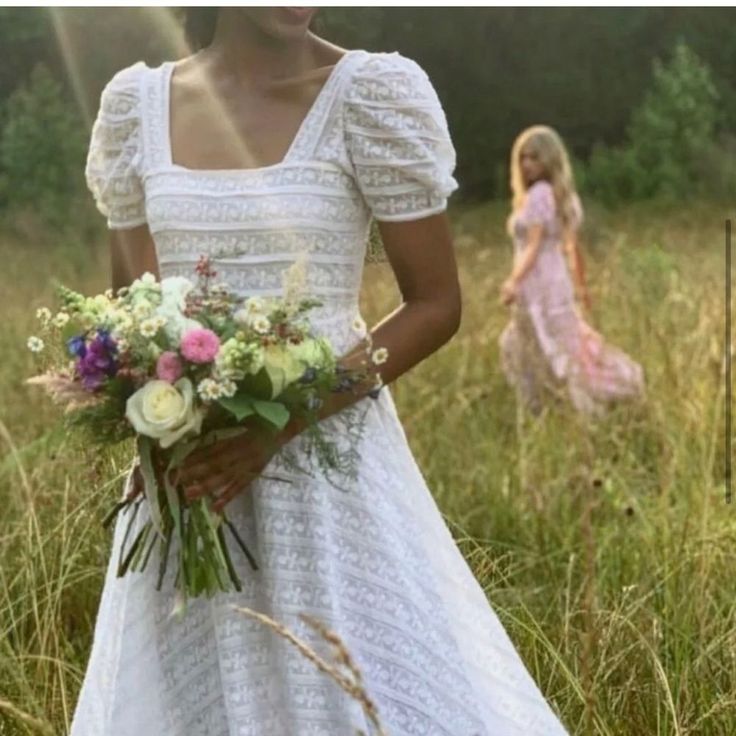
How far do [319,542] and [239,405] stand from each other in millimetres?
333

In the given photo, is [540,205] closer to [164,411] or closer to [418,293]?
[418,293]

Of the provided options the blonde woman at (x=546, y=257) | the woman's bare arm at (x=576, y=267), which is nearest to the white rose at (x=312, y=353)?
the blonde woman at (x=546, y=257)

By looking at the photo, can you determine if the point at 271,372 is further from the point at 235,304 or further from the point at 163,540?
the point at 163,540

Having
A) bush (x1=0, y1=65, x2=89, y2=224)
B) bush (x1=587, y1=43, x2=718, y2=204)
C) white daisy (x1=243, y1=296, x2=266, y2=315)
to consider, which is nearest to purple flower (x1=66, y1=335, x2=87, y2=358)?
white daisy (x1=243, y1=296, x2=266, y2=315)

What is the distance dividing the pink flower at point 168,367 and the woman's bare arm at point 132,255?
49 centimetres

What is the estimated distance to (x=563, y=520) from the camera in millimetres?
4277

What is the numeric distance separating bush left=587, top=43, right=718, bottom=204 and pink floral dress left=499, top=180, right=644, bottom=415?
34.8ft

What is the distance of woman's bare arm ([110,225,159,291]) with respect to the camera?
232cm

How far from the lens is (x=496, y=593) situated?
3299 mm

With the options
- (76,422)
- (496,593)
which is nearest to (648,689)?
(496,593)

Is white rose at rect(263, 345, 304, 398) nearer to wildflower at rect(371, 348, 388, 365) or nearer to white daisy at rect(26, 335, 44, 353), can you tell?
→ wildflower at rect(371, 348, 388, 365)

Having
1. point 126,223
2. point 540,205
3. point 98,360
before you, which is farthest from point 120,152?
point 540,205

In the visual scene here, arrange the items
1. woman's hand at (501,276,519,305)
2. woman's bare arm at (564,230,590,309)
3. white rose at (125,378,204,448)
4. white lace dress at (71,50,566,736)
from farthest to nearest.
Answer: woman's hand at (501,276,519,305) → woman's bare arm at (564,230,590,309) → white lace dress at (71,50,566,736) → white rose at (125,378,204,448)

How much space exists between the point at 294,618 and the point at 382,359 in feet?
1.26
